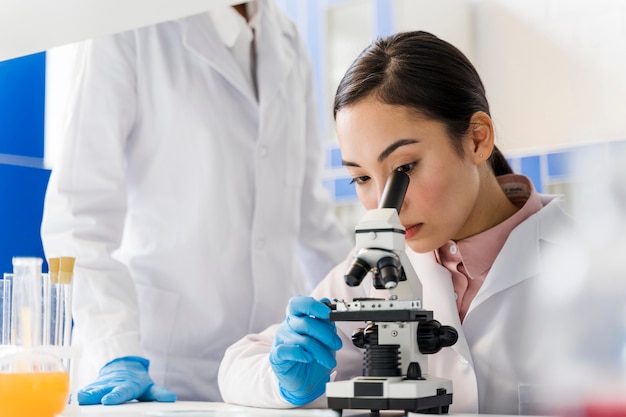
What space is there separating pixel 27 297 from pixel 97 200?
2.46 feet

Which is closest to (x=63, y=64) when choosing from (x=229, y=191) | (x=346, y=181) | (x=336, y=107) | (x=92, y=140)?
(x=92, y=140)

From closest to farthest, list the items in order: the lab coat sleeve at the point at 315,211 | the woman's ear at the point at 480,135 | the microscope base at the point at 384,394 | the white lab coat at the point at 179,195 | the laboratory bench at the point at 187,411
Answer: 1. the microscope base at the point at 384,394
2. the laboratory bench at the point at 187,411
3. the woman's ear at the point at 480,135
4. the white lab coat at the point at 179,195
5. the lab coat sleeve at the point at 315,211

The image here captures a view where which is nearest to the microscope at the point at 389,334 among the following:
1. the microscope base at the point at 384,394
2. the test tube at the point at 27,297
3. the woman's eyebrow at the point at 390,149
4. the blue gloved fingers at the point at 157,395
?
the microscope base at the point at 384,394

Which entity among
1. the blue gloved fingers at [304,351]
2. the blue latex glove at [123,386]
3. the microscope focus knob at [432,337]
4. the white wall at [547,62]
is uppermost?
the white wall at [547,62]

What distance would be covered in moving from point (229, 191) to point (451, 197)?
79cm

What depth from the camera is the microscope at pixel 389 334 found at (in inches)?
41.3

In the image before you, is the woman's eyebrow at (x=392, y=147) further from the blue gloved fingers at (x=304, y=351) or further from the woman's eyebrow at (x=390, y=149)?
the blue gloved fingers at (x=304, y=351)

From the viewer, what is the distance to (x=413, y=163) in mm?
1414

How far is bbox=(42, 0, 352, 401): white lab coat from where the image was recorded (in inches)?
75.2

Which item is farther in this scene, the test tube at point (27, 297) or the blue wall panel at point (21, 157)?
the blue wall panel at point (21, 157)

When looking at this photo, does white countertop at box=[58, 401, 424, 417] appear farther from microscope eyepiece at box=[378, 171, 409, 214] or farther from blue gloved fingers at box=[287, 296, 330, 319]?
microscope eyepiece at box=[378, 171, 409, 214]

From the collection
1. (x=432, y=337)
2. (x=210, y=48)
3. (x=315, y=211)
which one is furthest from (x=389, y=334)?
(x=315, y=211)

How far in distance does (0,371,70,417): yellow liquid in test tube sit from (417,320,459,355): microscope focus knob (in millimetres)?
533

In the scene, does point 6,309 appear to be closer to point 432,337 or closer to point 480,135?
point 432,337
